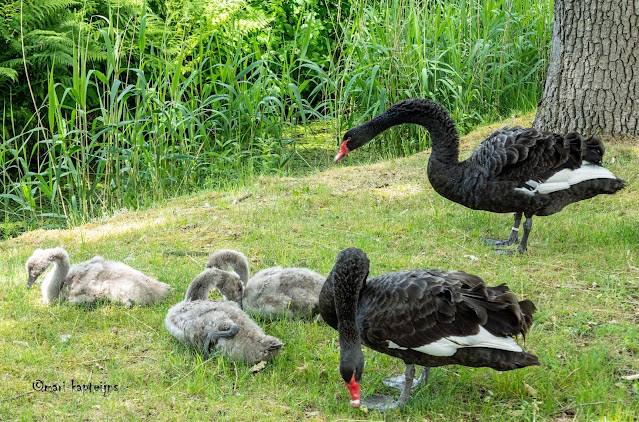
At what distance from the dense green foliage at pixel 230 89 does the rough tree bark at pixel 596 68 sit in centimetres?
149

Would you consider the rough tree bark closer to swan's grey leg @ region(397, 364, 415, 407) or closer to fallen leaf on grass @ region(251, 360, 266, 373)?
swan's grey leg @ region(397, 364, 415, 407)

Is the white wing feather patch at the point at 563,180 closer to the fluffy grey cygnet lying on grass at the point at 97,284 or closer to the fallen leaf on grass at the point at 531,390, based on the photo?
the fallen leaf on grass at the point at 531,390

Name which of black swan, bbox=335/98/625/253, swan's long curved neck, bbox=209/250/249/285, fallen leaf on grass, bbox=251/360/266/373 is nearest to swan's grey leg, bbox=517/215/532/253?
black swan, bbox=335/98/625/253

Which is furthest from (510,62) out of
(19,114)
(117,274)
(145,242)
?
(19,114)

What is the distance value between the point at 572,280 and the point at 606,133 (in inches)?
116

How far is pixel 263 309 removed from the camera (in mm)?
4309

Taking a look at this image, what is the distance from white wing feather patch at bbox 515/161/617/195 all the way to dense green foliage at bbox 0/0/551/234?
334cm

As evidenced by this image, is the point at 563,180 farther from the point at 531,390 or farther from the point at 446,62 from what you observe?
the point at 446,62

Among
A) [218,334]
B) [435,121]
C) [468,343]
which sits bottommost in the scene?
[218,334]

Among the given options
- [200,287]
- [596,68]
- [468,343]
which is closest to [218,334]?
[200,287]

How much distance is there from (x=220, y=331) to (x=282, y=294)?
2.05ft

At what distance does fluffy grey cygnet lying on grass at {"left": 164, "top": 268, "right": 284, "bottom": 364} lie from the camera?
12.0 feet

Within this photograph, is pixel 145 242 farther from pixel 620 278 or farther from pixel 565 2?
pixel 565 2

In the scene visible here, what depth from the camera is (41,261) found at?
467 centimetres
